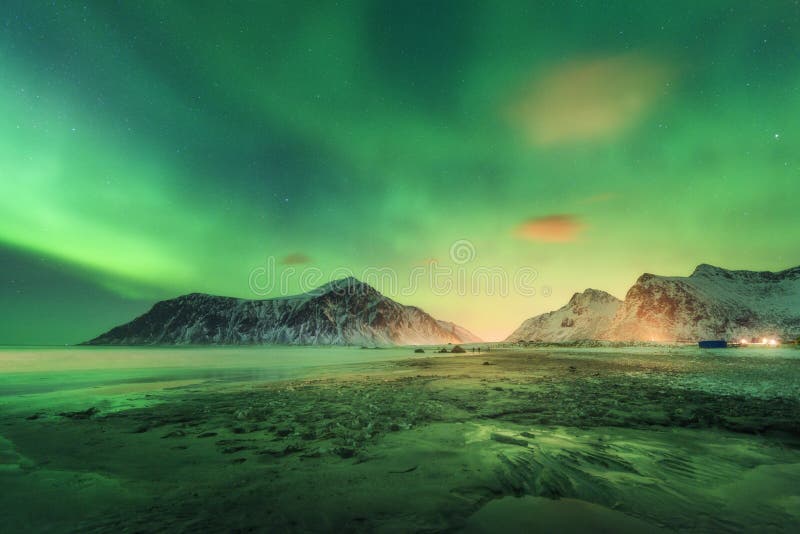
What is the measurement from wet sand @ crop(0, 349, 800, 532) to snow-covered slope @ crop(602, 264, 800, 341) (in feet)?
646

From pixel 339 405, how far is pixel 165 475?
269 inches

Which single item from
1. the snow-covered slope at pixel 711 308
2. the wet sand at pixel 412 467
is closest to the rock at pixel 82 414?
the wet sand at pixel 412 467

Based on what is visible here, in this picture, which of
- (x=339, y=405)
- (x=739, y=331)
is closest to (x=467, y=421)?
(x=339, y=405)

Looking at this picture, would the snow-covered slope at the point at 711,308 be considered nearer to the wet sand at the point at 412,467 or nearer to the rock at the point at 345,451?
the wet sand at the point at 412,467

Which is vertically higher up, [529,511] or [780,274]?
[780,274]

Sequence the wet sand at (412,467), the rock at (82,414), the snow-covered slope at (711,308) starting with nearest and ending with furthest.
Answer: the wet sand at (412,467) → the rock at (82,414) → the snow-covered slope at (711,308)

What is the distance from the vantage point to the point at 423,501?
4.80 m

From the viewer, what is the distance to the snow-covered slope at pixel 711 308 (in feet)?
512

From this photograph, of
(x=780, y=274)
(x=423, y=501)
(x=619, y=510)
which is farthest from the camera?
(x=780, y=274)

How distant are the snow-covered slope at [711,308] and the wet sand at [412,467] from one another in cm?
19699

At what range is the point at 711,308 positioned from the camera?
545 feet

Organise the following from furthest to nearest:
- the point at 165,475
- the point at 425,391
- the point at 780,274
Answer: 1. the point at 780,274
2. the point at 425,391
3. the point at 165,475

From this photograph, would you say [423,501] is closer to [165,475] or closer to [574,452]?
[574,452]

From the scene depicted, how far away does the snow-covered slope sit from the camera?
512 feet
